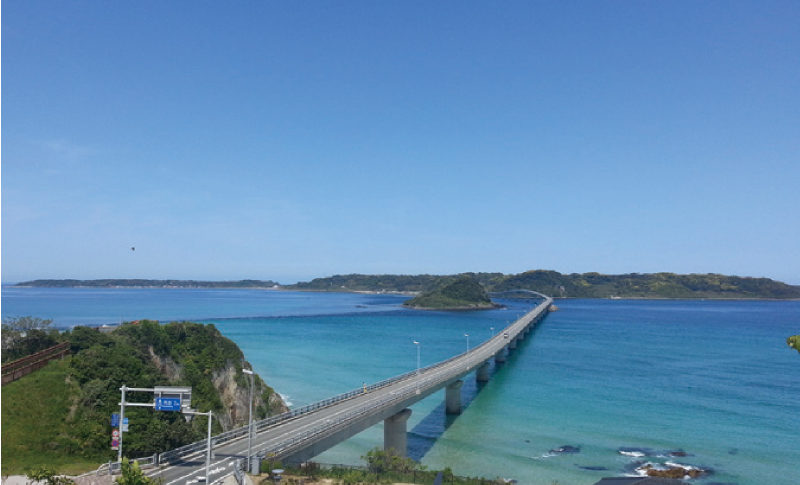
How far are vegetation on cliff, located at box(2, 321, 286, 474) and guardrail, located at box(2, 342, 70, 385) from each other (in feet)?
1.91

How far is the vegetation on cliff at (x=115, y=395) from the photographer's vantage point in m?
35.1

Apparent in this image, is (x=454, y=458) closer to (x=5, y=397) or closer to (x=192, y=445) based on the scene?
(x=192, y=445)

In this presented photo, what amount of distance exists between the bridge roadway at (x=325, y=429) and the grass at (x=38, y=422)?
24.2ft

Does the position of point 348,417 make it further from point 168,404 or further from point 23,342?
point 23,342

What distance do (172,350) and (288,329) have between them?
103 metres

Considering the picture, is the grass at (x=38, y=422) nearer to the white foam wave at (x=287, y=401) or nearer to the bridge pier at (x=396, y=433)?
the bridge pier at (x=396, y=433)

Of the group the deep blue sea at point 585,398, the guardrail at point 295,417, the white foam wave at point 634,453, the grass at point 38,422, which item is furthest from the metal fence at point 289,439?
the white foam wave at point 634,453

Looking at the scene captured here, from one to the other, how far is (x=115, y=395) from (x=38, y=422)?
5235 millimetres

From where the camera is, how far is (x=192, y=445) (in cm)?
3544

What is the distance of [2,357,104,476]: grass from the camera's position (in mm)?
32656

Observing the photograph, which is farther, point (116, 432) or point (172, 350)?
point (172, 350)

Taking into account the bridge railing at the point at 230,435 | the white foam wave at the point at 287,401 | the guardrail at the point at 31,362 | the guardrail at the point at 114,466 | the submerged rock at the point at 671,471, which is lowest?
the white foam wave at the point at 287,401

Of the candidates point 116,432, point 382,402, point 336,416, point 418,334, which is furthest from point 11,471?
point 418,334

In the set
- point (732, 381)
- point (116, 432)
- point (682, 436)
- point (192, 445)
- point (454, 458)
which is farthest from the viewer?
point (732, 381)
